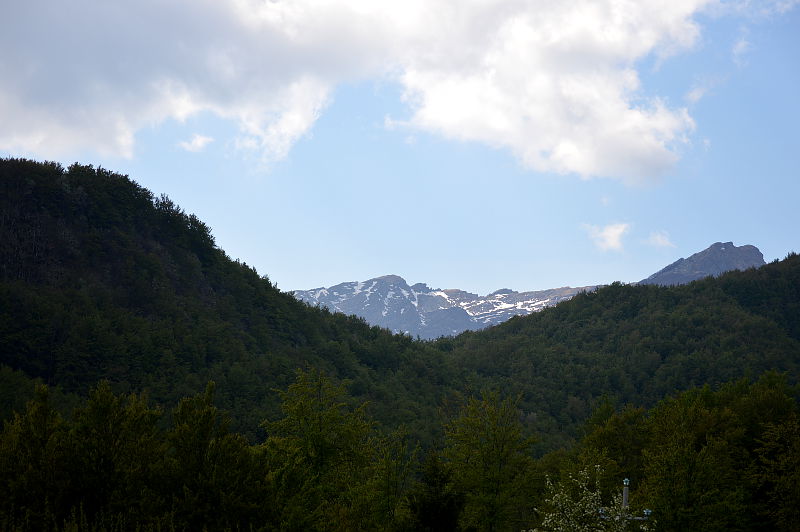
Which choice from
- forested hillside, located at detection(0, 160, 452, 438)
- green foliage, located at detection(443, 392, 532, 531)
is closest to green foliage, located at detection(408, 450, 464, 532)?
green foliage, located at detection(443, 392, 532, 531)

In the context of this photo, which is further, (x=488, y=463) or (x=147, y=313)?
(x=147, y=313)

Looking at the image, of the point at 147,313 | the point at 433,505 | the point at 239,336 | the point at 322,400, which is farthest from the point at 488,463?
the point at 239,336

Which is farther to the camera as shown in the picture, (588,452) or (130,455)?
(588,452)

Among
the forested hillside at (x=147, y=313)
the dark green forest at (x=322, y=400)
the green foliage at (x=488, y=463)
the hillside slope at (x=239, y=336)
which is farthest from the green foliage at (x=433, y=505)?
the forested hillside at (x=147, y=313)

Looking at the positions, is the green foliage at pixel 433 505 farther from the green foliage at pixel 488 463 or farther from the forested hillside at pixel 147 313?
the forested hillside at pixel 147 313

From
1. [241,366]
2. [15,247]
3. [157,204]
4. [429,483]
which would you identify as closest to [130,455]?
[429,483]

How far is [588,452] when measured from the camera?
44906 millimetres

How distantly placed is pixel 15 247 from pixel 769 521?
307ft

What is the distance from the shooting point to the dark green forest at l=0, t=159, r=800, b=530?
23891mm

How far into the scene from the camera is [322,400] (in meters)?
42.6

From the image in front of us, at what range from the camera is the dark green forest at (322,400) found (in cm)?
2389

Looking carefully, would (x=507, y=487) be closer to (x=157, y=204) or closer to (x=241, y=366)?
(x=241, y=366)

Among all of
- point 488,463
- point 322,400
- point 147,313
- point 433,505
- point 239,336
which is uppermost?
point 147,313

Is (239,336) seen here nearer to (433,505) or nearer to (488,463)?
(488,463)
